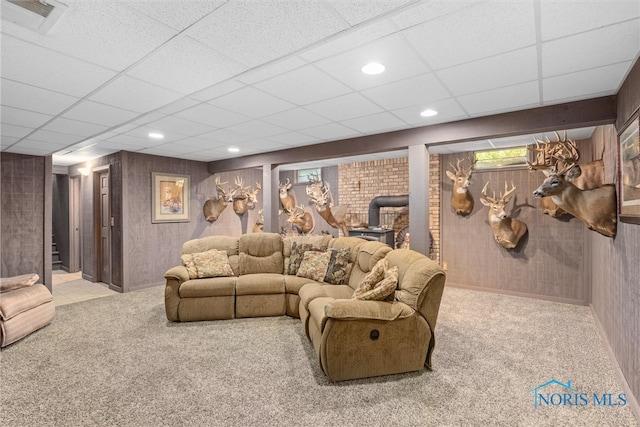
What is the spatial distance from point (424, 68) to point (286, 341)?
2861 mm

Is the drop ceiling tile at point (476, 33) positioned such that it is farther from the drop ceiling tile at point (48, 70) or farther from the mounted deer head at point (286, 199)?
the mounted deer head at point (286, 199)

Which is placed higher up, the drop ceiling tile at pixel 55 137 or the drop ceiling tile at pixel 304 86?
the drop ceiling tile at pixel 304 86

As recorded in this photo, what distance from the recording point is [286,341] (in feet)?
11.1

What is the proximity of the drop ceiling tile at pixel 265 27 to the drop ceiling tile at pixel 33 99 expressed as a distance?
5.94 feet

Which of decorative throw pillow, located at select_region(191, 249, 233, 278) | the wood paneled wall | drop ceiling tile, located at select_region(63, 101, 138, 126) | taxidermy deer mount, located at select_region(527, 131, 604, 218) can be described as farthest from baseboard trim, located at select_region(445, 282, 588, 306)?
drop ceiling tile, located at select_region(63, 101, 138, 126)

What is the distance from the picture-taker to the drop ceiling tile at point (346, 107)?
3096mm

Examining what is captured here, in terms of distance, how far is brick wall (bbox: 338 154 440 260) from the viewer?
5977 mm

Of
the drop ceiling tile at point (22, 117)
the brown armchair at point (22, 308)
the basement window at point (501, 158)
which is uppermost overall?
the drop ceiling tile at point (22, 117)

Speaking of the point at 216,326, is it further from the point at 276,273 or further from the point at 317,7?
the point at 317,7

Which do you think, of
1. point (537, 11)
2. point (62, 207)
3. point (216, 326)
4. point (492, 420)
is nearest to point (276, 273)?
point (216, 326)

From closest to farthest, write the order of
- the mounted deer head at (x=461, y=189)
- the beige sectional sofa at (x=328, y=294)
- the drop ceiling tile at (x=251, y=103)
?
the beige sectional sofa at (x=328, y=294), the drop ceiling tile at (x=251, y=103), the mounted deer head at (x=461, y=189)

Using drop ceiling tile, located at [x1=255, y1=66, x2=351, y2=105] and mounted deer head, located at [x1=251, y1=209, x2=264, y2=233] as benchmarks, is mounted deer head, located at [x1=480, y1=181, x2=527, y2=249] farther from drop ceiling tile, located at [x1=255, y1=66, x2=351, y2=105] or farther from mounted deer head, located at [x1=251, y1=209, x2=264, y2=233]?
mounted deer head, located at [x1=251, y1=209, x2=264, y2=233]

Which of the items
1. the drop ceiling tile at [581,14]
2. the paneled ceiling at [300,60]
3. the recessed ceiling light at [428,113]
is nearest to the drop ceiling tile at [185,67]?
the paneled ceiling at [300,60]

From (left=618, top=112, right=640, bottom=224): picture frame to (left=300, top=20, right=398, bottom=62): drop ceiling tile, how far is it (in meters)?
1.89
